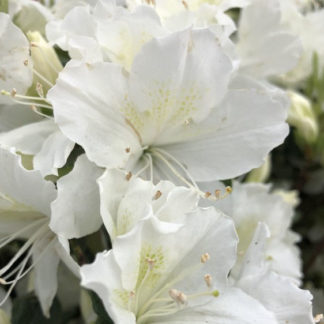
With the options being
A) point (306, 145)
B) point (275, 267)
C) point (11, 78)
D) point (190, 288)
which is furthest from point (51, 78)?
point (306, 145)

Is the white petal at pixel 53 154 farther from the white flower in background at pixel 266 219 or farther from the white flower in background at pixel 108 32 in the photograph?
the white flower in background at pixel 266 219

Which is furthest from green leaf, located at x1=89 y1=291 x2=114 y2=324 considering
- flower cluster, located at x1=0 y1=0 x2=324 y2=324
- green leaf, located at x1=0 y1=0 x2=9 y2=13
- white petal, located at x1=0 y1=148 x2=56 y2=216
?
green leaf, located at x1=0 y1=0 x2=9 y2=13

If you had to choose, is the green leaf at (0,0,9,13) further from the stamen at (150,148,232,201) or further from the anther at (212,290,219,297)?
the anther at (212,290,219,297)

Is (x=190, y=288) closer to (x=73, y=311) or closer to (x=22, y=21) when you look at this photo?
(x=73, y=311)

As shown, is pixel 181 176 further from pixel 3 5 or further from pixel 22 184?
pixel 3 5

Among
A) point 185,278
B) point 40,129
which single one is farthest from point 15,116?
point 185,278
